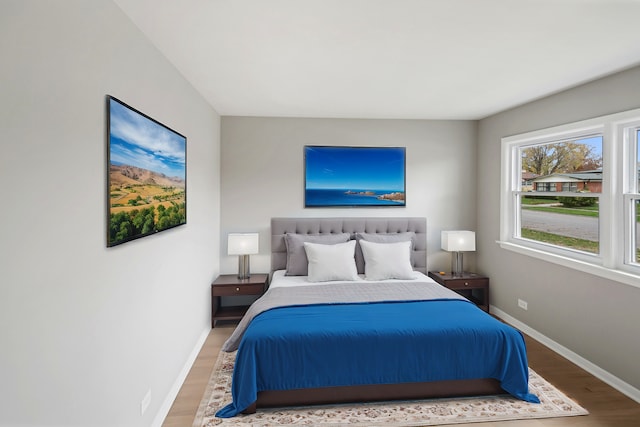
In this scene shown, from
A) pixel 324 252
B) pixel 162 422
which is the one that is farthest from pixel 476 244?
pixel 162 422

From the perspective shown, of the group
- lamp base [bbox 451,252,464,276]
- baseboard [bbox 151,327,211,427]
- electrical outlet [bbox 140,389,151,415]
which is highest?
lamp base [bbox 451,252,464,276]

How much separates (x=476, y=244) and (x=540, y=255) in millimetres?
1138

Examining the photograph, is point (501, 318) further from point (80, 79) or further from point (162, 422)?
point (80, 79)

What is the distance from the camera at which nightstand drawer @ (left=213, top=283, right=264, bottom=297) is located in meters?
3.82

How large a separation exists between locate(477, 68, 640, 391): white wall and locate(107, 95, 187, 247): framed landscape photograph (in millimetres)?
3541

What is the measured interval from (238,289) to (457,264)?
2824mm

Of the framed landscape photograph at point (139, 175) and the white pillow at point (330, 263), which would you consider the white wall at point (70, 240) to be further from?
the white pillow at point (330, 263)

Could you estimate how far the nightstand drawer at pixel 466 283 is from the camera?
4113 mm

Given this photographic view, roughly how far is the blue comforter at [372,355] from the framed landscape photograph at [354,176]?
7.02 feet

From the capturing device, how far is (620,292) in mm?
2672

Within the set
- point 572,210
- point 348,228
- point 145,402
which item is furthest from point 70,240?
point 572,210

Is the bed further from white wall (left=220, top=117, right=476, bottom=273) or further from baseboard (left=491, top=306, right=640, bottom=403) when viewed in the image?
white wall (left=220, top=117, right=476, bottom=273)

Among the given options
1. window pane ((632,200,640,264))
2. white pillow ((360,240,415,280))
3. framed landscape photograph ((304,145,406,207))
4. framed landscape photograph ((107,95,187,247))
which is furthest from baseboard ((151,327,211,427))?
window pane ((632,200,640,264))

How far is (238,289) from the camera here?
3844mm
